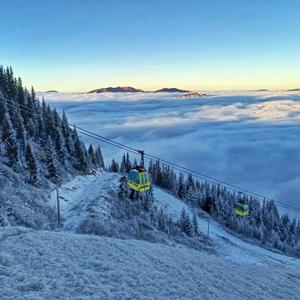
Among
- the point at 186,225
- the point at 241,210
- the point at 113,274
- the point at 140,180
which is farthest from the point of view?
the point at 241,210

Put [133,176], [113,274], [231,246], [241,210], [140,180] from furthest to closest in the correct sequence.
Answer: [241,210] → [231,246] → [133,176] → [140,180] → [113,274]

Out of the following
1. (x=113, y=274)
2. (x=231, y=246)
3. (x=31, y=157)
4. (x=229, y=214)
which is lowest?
(x=229, y=214)

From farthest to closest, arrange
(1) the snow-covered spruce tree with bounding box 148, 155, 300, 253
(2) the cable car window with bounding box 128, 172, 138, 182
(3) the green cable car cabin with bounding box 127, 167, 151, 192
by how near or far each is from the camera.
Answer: (1) the snow-covered spruce tree with bounding box 148, 155, 300, 253 < (2) the cable car window with bounding box 128, 172, 138, 182 < (3) the green cable car cabin with bounding box 127, 167, 151, 192

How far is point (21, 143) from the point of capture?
92500 mm

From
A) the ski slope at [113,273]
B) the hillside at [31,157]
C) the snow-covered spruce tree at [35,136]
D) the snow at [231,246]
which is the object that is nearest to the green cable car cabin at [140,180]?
the hillside at [31,157]

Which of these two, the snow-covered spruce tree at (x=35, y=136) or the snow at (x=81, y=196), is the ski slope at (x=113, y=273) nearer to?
the snow at (x=81, y=196)

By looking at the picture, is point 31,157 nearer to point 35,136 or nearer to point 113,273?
point 35,136

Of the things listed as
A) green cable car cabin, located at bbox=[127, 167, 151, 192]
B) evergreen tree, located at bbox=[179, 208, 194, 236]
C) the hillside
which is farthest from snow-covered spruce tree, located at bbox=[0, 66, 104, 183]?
green cable car cabin, located at bbox=[127, 167, 151, 192]

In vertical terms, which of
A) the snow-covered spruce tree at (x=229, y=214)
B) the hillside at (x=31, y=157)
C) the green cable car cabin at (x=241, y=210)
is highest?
the hillside at (x=31, y=157)

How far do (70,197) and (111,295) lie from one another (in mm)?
66518

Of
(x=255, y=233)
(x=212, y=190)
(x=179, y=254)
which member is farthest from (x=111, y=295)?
(x=212, y=190)

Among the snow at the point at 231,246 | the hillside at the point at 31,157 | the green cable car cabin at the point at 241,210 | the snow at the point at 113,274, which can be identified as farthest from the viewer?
the green cable car cabin at the point at 241,210

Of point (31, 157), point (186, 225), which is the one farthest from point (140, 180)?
point (186, 225)

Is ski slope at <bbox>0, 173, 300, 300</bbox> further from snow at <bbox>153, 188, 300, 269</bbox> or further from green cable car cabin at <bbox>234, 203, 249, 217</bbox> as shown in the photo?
green cable car cabin at <bbox>234, 203, 249, 217</bbox>
